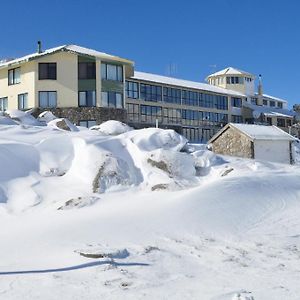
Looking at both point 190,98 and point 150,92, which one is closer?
point 150,92

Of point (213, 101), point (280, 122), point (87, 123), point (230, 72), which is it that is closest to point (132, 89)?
point (87, 123)

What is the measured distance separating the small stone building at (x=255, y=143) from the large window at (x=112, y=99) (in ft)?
35.1

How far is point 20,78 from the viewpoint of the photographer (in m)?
41.1

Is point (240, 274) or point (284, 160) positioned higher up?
point (284, 160)

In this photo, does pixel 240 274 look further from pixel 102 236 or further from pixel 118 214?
pixel 118 214

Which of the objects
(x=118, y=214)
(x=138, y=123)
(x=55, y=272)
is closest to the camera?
(x=55, y=272)

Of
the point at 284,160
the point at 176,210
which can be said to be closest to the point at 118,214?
the point at 176,210

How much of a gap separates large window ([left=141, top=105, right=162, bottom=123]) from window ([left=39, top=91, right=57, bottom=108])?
12.2 meters

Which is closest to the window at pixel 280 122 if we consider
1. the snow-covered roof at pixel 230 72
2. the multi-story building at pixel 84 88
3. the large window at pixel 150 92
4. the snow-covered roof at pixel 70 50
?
the snow-covered roof at pixel 230 72

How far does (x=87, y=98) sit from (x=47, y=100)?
10.4 feet

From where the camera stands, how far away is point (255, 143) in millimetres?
30656

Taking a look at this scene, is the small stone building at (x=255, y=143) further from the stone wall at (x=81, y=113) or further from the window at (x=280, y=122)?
the window at (x=280, y=122)

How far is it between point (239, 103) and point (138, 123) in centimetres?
1994

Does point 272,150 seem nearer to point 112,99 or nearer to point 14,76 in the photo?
point 112,99
